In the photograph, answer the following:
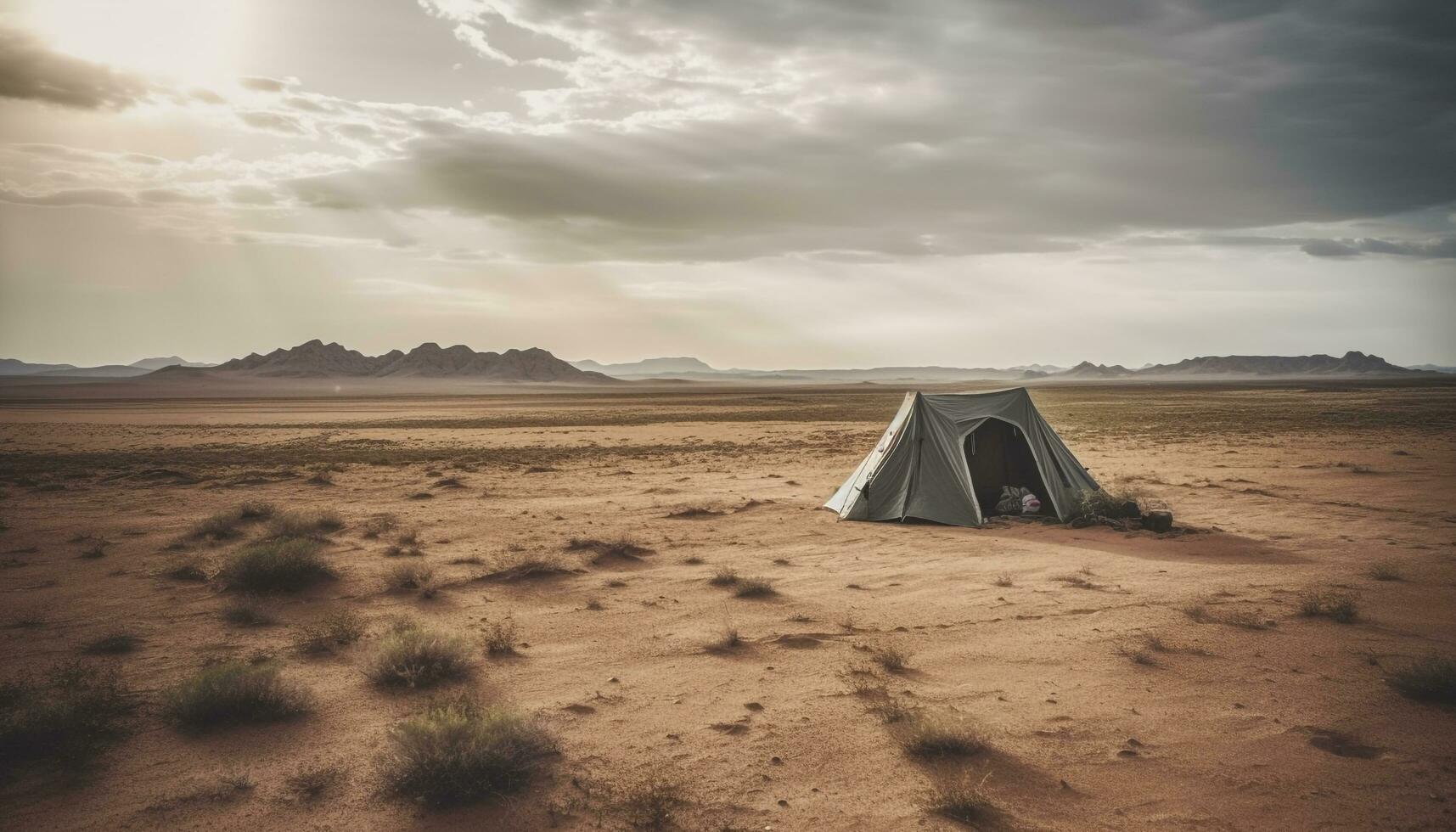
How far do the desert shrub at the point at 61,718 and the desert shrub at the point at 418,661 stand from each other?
181 centimetres

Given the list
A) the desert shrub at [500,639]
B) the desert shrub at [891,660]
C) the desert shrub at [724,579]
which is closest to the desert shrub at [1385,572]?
the desert shrub at [891,660]

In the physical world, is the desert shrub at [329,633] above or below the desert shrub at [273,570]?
below

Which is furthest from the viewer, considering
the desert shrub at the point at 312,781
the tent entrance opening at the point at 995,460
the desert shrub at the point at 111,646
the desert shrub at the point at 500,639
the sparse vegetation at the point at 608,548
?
the tent entrance opening at the point at 995,460

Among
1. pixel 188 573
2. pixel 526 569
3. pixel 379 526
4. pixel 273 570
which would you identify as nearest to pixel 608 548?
pixel 526 569

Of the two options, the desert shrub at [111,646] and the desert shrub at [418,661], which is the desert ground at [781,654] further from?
the desert shrub at [418,661]

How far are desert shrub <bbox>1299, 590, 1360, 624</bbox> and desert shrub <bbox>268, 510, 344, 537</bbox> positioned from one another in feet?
46.1

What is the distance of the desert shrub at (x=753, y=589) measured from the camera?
8914 millimetres

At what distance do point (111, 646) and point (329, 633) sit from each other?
6.41 ft

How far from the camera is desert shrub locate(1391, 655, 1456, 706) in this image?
5.65 meters

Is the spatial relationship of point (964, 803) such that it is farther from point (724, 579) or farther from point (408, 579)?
point (408, 579)

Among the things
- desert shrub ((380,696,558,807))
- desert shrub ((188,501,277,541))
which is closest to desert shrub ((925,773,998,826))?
desert shrub ((380,696,558,807))

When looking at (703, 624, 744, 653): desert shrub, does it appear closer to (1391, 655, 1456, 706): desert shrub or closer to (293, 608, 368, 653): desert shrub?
(293, 608, 368, 653): desert shrub

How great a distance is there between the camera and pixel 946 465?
13.3 metres

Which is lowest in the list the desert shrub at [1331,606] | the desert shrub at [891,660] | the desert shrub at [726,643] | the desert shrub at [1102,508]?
the desert shrub at [726,643]
